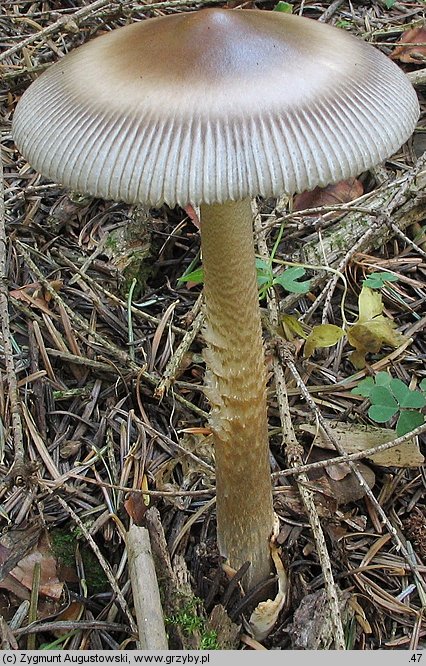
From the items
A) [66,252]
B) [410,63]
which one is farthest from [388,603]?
[410,63]

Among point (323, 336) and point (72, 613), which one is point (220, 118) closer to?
point (323, 336)

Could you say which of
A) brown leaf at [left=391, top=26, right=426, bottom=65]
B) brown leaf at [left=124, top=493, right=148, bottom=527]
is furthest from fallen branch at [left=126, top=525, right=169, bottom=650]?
brown leaf at [left=391, top=26, right=426, bottom=65]

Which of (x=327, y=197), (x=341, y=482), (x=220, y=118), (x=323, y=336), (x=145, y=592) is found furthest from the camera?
(x=327, y=197)

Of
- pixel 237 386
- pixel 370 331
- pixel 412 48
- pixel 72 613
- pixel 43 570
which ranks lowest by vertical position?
pixel 72 613

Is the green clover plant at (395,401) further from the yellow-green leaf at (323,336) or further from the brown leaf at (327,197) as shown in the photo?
the brown leaf at (327,197)

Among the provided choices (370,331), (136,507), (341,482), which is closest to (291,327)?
(370,331)

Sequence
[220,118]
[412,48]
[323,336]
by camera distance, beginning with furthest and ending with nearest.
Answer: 1. [412,48]
2. [323,336]
3. [220,118]
